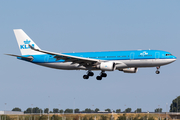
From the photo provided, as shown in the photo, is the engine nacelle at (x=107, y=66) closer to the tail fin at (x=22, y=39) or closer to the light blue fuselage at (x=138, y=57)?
the light blue fuselage at (x=138, y=57)

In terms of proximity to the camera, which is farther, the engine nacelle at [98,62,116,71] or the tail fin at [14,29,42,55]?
the tail fin at [14,29,42,55]

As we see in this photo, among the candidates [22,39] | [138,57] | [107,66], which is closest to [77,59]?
[107,66]

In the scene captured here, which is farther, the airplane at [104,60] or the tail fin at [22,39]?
the tail fin at [22,39]

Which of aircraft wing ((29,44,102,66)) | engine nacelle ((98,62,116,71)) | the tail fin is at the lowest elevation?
engine nacelle ((98,62,116,71))

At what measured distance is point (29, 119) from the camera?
68188 mm

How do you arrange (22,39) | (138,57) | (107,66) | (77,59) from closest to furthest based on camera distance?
(138,57) < (107,66) < (77,59) < (22,39)

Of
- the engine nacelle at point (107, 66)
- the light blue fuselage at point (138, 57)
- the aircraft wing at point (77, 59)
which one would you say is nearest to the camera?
the light blue fuselage at point (138, 57)

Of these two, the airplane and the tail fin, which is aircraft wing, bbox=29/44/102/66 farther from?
the tail fin

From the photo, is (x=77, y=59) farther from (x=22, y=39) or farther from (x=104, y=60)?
(x=22, y=39)

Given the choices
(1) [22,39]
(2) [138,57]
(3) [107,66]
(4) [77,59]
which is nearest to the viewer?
(2) [138,57]

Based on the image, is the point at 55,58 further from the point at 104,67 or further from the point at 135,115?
the point at 135,115

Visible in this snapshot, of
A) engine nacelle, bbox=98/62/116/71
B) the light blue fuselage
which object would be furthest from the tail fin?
engine nacelle, bbox=98/62/116/71

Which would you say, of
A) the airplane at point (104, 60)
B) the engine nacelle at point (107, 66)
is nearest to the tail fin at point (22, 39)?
the airplane at point (104, 60)

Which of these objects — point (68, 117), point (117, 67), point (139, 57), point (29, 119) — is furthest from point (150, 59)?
point (29, 119)
